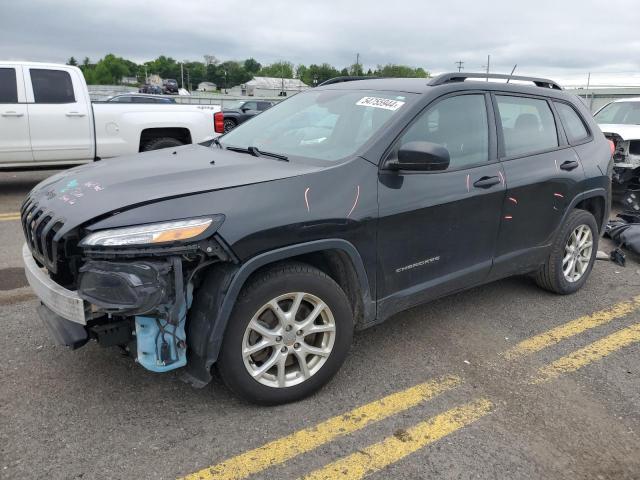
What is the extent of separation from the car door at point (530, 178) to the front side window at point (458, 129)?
18 centimetres

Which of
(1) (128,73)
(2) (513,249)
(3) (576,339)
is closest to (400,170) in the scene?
(2) (513,249)

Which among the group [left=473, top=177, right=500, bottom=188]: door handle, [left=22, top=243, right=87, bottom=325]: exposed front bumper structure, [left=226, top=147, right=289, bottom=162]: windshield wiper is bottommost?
[left=22, top=243, right=87, bottom=325]: exposed front bumper structure

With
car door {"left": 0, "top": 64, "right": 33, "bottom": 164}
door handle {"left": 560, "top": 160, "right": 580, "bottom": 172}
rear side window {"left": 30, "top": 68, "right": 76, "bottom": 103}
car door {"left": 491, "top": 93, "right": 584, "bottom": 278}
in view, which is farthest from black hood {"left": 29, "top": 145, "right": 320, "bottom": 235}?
rear side window {"left": 30, "top": 68, "right": 76, "bottom": 103}

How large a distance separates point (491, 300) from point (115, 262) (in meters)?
3.15

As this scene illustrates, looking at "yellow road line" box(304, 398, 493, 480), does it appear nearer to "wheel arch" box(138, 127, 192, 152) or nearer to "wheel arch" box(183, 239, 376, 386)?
"wheel arch" box(183, 239, 376, 386)

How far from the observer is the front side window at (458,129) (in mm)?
3314

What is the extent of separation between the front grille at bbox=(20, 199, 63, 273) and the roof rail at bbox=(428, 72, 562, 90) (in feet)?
7.98

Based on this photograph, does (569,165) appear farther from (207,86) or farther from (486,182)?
(207,86)

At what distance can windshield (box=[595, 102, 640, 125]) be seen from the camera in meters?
9.36

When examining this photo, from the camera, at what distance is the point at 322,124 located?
355 cm

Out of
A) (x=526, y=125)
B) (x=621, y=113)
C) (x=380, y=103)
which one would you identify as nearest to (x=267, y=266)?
(x=380, y=103)

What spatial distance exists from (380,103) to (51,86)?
623cm

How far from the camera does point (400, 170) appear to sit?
3070 mm

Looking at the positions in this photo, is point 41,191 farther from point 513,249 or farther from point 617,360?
point 617,360
